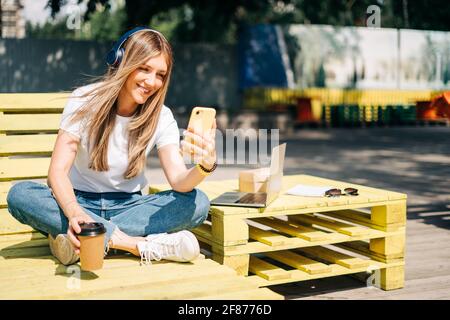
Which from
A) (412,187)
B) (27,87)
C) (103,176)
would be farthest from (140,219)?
(27,87)

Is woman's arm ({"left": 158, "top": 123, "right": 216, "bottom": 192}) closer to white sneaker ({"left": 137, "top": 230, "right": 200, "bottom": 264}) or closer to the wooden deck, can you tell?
white sneaker ({"left": 137, "top": 230, "right": 200, "bottom": 264})

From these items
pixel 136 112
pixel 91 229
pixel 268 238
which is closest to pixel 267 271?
pixel 268 238

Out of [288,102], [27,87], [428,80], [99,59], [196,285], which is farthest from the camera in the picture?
[428,80]

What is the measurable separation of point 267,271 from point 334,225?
577mm

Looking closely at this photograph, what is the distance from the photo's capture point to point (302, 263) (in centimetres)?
354

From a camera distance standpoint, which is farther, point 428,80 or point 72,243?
point 428,80

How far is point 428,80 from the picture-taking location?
22109 millimetres

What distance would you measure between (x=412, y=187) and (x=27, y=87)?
12.6 meters

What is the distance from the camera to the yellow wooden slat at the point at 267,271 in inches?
131

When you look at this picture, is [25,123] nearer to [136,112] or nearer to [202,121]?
[136,112]

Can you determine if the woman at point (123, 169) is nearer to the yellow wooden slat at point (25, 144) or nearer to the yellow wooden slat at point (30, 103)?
the yellow wooden slat at point (25, 144)

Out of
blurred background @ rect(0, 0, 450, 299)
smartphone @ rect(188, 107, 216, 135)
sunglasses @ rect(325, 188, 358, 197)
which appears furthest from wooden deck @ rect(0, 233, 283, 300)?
blurred background @ rect(0, 0, 450, 299)

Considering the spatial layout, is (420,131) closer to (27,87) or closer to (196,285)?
(27,87)

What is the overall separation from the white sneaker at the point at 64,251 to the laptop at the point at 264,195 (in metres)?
0.83
